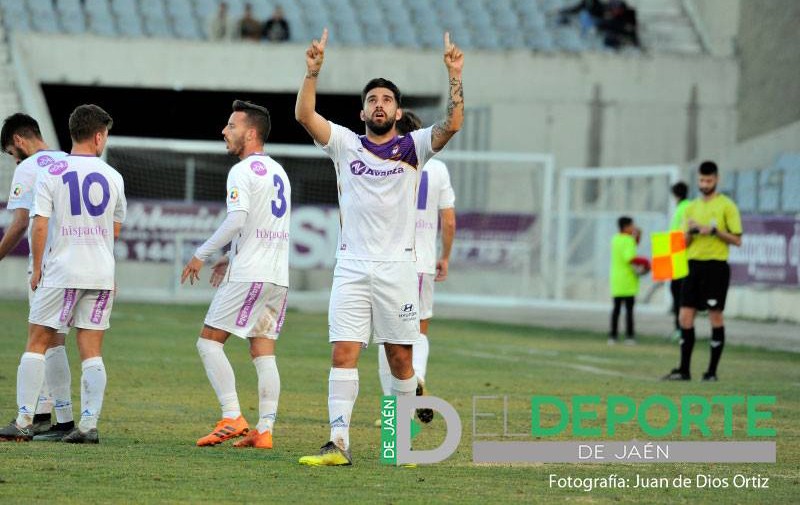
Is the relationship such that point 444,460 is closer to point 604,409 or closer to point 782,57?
point 604,409

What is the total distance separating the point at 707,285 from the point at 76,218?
7.49 m

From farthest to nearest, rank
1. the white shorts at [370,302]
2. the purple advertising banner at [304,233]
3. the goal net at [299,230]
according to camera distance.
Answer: the purple advertising banner at [304,233]
the goal net at [299,230]
the white shorts at [370,302]

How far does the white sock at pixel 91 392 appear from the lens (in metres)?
8.82

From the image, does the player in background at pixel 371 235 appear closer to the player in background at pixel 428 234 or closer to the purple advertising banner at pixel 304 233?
the player in background at pixel 428 234

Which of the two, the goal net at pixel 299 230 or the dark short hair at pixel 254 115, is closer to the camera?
the dark short hair at pixel 254 115

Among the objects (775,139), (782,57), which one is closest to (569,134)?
(782,57)

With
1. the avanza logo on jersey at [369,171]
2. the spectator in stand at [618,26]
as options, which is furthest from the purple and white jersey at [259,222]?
the spectator in stand at [618,26]

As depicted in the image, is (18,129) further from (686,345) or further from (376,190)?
(686,345)

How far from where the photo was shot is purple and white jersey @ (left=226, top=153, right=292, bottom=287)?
9047 mm

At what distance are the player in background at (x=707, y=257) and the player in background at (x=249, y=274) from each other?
20.9ft

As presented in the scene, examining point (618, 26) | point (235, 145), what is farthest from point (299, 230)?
point (235, 145)

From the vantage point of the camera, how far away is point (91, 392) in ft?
29.1

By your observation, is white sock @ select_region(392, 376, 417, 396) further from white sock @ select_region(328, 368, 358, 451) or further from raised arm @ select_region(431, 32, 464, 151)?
raised arm @ select_region(431, 32, 464, 151)

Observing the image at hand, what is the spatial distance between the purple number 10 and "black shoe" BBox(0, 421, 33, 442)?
1288 mm
